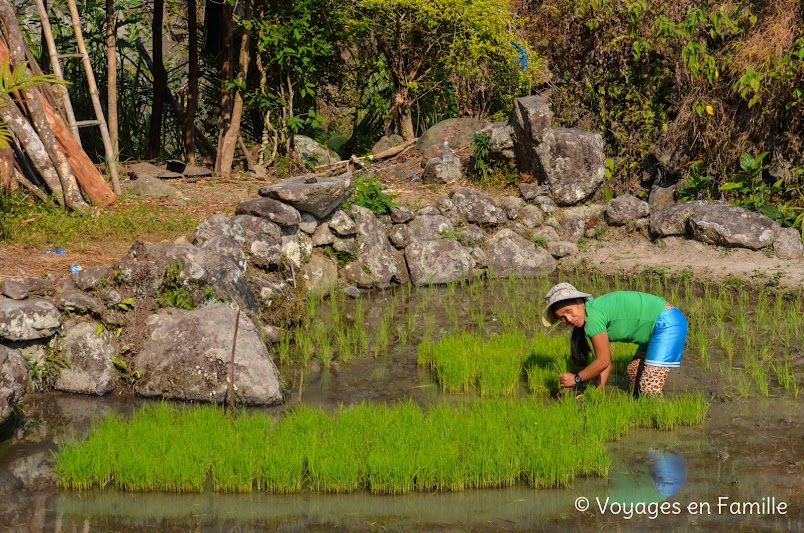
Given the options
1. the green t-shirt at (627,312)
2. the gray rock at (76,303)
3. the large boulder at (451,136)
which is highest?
the large boulder at (451,136)

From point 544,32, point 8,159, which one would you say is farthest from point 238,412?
point 544,32

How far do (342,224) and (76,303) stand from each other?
11.3 ft

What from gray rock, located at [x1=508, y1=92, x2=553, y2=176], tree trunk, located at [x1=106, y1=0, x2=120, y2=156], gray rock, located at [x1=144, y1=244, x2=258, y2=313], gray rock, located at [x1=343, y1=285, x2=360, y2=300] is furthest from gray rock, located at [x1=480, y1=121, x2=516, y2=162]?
gray rock, located at [x1=144, y1=244, x2=258, y2=313]

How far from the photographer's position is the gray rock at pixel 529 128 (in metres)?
11.5

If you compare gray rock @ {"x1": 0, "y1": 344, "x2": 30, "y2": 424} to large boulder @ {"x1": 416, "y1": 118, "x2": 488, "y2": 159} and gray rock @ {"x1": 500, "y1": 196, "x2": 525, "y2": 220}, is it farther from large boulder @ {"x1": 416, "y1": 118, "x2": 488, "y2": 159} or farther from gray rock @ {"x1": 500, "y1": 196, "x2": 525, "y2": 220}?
large boulder @ {"x1": 416, "y1": 118, "x2": 488, "y2": 159}

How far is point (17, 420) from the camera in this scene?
647cm

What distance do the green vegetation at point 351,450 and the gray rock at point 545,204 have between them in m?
5.21

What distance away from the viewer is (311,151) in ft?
41.7

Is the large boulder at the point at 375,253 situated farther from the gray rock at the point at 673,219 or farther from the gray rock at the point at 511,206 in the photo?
the gray rock at the point at 673,219

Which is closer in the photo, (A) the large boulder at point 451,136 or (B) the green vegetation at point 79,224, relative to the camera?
(B) the green vegetation at point 79,224

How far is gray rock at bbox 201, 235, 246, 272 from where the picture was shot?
28.4 ft

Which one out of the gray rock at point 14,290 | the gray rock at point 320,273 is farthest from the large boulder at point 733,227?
the gray rock at point 14,290

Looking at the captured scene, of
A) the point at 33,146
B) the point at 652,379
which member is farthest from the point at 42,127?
the point at 652,379

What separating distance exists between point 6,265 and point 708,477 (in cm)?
560
